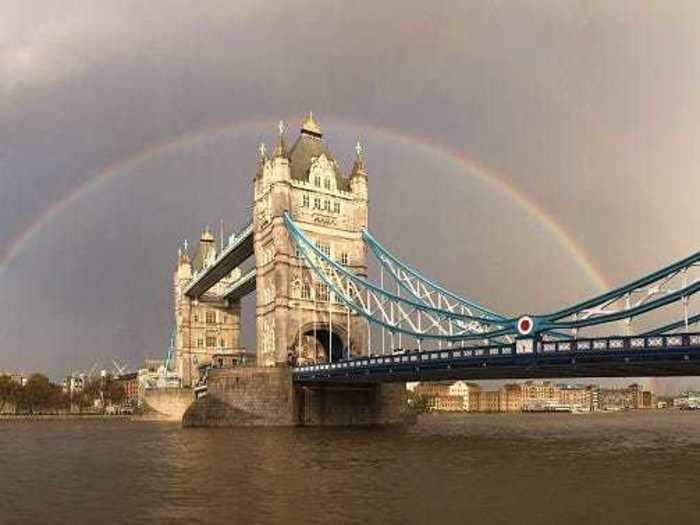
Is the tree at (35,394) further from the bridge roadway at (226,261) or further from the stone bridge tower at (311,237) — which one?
the stone bridge tower at (311,237)

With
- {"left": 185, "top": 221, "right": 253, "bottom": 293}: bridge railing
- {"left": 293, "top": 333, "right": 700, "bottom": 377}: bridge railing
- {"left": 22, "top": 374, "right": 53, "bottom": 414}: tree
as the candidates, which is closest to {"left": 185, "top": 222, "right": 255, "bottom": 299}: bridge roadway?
{"left": 185, "top": 221, "right": 253, "bottom": 293}: bridge railing

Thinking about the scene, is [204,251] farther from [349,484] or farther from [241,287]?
[349,484]

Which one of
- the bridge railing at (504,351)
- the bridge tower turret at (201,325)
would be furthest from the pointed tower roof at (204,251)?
the bridge railing at (504,351)

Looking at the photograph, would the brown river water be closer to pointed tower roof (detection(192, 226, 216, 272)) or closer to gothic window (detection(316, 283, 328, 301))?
gothic window (detection(316, 283, 328, 301))

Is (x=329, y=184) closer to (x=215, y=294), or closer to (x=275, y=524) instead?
(x=215, y=294)

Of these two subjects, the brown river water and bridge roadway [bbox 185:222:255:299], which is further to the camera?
bridge roadway [bbox 185:222:255:299]

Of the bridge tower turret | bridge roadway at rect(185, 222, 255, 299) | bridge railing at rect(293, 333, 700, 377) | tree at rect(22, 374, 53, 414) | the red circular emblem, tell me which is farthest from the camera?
tree at rect(22, 374, 53, 414)
